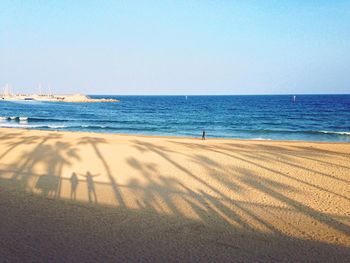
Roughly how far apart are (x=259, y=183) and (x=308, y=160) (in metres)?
5.09

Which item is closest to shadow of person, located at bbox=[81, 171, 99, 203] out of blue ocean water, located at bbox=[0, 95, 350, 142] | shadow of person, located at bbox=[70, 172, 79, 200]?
shadow of person, located at bbox=[70, 172, 79, 200]

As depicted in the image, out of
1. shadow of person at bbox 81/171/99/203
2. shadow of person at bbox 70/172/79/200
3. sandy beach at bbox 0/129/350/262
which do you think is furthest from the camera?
shadow of person at bbox 70/172/79/200

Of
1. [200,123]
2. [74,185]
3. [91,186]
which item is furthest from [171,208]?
[200,123]

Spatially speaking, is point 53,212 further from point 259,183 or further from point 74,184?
point 259,183

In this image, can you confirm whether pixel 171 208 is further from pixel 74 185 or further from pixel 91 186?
pixel 74 185

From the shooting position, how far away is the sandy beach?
5930mm

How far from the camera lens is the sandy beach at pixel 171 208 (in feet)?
19.5

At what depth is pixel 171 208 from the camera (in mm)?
8312

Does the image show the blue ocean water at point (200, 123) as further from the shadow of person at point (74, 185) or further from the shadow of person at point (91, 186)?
the shadow of person at point (74, 185)

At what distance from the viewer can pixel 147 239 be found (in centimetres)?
638

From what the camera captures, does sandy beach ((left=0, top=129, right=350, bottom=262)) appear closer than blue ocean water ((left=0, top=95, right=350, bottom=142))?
Yes

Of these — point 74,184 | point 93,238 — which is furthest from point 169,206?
point 74,184

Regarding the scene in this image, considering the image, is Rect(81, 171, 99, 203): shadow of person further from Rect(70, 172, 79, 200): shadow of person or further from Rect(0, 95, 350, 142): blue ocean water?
Rect(0, 95, 350, 142): blue ocean water

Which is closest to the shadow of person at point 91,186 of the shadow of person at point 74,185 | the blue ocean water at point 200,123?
the shadow of person at point 74,185
